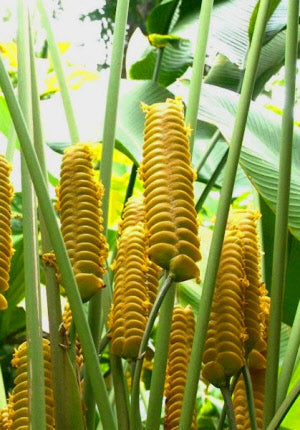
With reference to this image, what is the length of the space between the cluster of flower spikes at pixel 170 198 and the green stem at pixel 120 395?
8 centimetres

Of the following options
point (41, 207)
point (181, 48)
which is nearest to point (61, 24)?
point (181, 48)

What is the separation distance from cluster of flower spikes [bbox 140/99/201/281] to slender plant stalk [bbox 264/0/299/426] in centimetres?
7

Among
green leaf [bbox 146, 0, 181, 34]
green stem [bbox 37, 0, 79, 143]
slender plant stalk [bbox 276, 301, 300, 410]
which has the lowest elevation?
slender plant stalk [bbox 276, 301, 300, 410]

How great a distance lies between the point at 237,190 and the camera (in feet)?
3.34

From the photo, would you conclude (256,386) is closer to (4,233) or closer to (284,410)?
(284,410)

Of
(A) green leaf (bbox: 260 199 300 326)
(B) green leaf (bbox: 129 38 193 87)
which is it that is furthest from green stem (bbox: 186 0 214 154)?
(B) green leaf (bbox: 129 38 193 87)

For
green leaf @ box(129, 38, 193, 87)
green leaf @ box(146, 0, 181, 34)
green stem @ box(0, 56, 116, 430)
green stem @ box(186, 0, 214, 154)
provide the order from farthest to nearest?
1. green leaf @ box(129, 38, 193, 87)
2. green leaf @ box(146, 0, 181, 34)
3. green stem @ box(186, 0, 214, 154)
4. green stem @ box(0, 56, 116, 430)

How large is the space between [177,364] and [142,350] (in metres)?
0.08

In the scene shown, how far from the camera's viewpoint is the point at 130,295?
43 cm

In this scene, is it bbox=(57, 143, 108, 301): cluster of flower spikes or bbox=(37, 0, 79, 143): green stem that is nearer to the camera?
bbox=(57, 143, 108, 301): cluster of flower spikes

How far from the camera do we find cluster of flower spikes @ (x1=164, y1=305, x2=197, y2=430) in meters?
0.46

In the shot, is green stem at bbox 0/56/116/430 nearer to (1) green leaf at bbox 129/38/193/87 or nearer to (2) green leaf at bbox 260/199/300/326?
(2) green leaf at bbox 260/199/300/326

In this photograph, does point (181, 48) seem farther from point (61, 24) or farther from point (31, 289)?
point (61, 24)

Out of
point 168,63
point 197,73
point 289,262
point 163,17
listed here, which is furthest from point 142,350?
point 168,63
